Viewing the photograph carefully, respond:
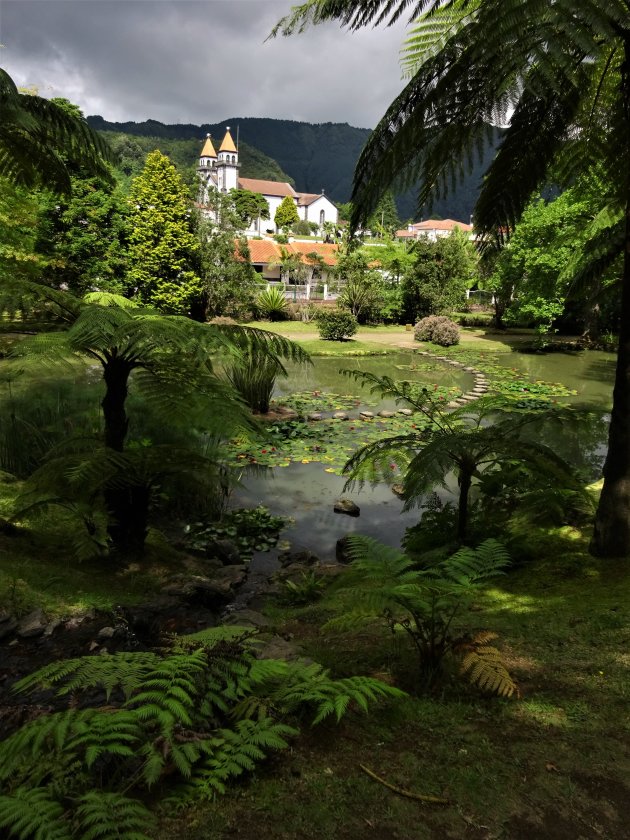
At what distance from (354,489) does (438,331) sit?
14769mm

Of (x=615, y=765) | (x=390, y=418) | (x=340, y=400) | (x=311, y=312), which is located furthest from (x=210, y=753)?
(x=311, y=312)

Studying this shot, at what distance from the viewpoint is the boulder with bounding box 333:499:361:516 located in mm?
5781

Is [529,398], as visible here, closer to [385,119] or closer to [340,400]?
[340,400]

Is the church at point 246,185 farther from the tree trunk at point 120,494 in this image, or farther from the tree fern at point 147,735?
the tree fern at point 147,735

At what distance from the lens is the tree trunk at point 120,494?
348cm

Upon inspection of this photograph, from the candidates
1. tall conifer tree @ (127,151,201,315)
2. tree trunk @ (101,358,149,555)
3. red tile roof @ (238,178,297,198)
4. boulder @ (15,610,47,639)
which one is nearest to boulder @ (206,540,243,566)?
tree trunk @ (101,358,149,555)

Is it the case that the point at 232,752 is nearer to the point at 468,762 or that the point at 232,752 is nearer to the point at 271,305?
the point at 468,762

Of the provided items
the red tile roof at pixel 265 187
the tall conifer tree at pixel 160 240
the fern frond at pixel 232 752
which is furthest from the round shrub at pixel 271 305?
the red tile roof at pixel 265 187

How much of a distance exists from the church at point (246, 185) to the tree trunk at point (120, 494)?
71357mm

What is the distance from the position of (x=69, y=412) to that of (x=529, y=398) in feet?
31.2

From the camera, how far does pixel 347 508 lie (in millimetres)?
5781

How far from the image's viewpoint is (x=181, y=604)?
3.15 metres

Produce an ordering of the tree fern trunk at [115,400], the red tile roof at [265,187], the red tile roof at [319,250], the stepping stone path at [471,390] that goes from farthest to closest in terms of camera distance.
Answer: the red tile roof at [265,187] < the red tile roof at [319,250] < the stepping stone path at [471,390] < the tree fern trunk at [115,400]

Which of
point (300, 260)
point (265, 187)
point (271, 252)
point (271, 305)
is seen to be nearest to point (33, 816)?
point (271, 305)
